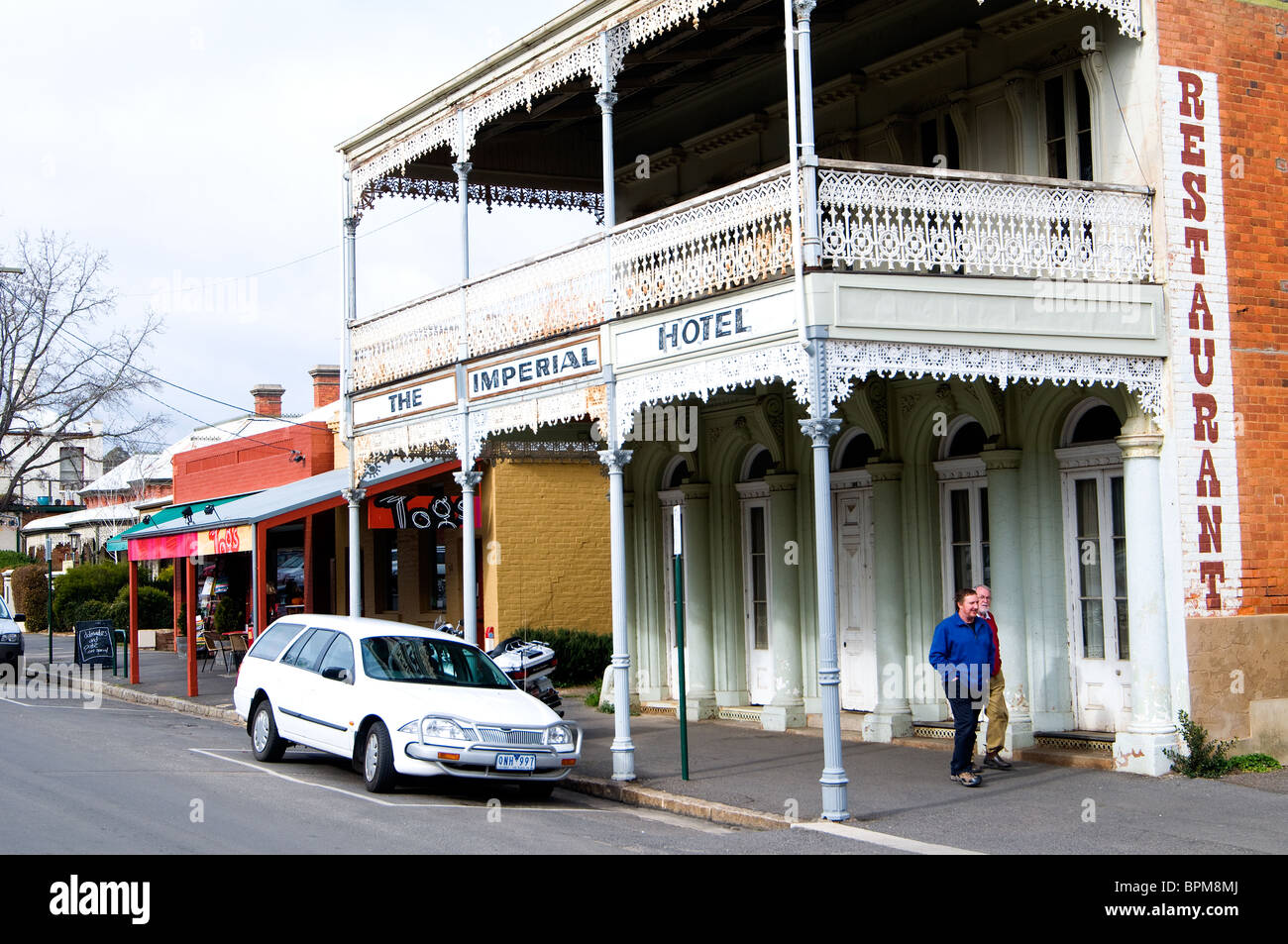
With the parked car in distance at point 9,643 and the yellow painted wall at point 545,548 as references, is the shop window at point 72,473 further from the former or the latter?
the yellow painted wall at point 545,548

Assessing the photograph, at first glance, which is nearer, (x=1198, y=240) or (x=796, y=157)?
(x=796, y=157)

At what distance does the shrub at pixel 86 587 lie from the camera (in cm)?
4081

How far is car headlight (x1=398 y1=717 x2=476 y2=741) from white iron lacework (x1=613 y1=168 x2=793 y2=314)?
4.41 metres

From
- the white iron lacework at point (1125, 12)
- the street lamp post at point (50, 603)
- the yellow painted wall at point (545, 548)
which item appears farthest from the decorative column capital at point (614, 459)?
the street lamp post at point (50, 603)

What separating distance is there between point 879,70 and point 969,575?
5.71 m

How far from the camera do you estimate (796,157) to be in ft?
38.4

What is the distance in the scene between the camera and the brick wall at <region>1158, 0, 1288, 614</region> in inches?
533

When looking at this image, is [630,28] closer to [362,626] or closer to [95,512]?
[362,626]

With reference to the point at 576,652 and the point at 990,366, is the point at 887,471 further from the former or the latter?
the point at 576,652

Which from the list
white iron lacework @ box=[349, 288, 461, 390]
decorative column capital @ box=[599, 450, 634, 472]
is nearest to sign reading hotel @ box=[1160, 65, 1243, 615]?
decorative column capital @ box=[599, 450, 634, 472]

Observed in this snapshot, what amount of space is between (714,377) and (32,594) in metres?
36.3

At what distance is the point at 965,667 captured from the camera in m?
12.4

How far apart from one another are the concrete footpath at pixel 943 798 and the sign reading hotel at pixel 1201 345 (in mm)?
2024
